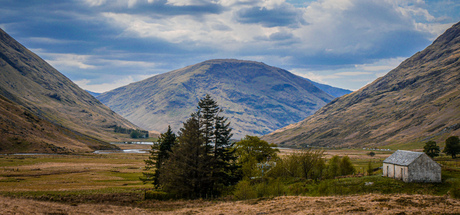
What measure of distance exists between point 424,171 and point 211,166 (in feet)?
125

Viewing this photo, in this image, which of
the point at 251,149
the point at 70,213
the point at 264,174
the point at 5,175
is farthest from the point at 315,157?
the point at 5,175

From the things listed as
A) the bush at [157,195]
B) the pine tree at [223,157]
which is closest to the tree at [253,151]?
the pine tree at [223,157]

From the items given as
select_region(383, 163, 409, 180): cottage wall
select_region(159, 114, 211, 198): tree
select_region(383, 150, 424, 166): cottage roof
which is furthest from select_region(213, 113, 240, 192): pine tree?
select_region(383, 150, 424, 166): cottage roof

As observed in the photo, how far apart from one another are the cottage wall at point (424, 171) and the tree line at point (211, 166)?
66.6 ft

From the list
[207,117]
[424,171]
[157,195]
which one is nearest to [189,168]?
[157,195]

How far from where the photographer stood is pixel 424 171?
51938 millimetres

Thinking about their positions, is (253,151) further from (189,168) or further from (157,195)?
(157,195)

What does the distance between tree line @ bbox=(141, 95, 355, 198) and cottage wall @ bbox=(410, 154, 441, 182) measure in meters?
20.3

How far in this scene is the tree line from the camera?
61125mm

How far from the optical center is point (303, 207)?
124 ft

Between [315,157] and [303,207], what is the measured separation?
1369 inches

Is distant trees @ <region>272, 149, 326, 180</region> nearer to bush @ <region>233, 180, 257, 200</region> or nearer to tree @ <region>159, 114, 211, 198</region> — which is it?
tree @ <region>159, 114, 211, 198</region>

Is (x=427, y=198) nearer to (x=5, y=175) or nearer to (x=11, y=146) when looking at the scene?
(x=5, y=175)

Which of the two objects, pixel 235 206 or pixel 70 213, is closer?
pixel 70 213
